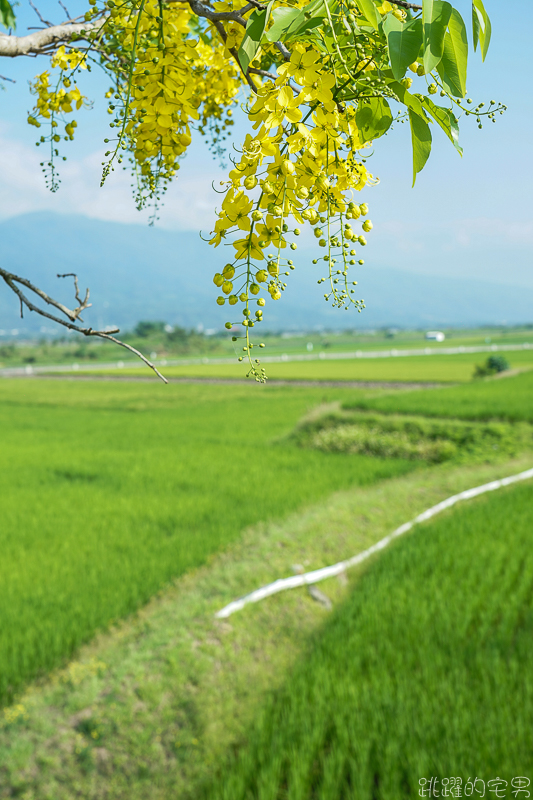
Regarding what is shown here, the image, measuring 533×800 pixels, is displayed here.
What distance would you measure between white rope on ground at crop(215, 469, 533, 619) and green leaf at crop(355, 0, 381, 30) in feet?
15.3

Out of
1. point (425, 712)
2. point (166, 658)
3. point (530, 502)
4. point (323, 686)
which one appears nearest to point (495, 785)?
point (425, 712)

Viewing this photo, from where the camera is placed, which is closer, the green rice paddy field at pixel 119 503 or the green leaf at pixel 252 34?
the green leaf at pixel 252 34

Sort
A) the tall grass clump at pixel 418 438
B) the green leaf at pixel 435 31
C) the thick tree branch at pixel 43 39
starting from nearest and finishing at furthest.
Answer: the green leaf at pixel 435 31 → the thick tree branch at pixel 43 39 → the tall grass clump at pixel 418 438

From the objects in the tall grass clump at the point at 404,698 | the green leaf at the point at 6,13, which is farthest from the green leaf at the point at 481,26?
the tall grass clump at the point at 404,698

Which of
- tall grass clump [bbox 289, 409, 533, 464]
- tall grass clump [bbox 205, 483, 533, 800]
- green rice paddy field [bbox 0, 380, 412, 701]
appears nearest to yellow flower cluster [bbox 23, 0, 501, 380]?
tall grass clump [bbox 205, 483, 533, 800]

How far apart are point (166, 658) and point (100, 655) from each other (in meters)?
0.63

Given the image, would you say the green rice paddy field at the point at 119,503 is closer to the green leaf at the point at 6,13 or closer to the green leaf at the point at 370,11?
the green leaf at the point at 6,13

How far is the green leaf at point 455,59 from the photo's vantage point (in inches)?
24.7

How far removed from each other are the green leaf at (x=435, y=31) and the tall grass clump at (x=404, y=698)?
3.12 m

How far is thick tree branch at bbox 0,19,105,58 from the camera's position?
1.26 meters

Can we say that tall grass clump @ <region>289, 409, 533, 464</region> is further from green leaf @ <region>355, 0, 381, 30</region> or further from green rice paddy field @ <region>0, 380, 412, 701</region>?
green leaf @ <region>355, 0, 381, 30</region>

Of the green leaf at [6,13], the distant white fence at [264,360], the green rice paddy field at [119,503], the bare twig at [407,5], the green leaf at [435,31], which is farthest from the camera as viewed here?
the distant white fence at [264,360]

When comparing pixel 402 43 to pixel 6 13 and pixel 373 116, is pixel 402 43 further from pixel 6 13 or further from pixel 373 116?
pixel 6 13

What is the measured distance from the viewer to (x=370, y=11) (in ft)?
2.18
